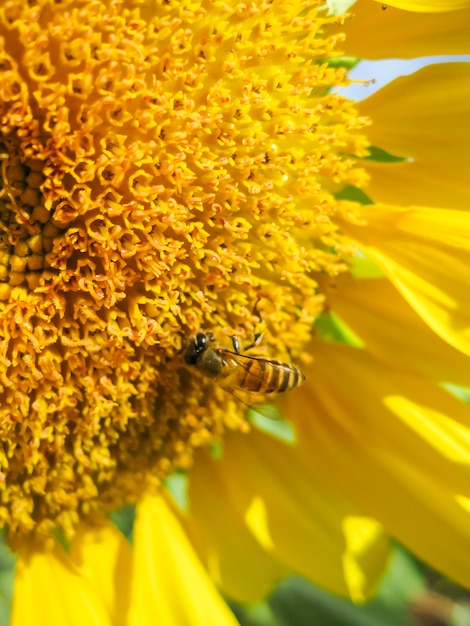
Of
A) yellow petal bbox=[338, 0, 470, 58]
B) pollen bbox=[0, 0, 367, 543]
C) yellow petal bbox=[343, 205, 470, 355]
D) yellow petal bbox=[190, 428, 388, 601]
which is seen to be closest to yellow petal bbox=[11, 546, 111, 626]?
pollen bbox=[0, 0, 367, 543]

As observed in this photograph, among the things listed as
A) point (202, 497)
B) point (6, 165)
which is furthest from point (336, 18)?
point (202, 497)

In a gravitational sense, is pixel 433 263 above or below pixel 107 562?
above

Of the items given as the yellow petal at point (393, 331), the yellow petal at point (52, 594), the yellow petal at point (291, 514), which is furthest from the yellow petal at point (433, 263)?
the yellow petal at point (52, 594)

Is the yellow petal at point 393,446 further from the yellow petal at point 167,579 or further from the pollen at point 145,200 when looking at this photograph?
the yellow petal at point 167,579

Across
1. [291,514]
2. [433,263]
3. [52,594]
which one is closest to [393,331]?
[433,263]

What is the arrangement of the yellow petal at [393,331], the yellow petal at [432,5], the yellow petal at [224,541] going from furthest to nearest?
the yellow petal at [224,541], the yellow petal at [393,331], the yellow petal at [432,5]

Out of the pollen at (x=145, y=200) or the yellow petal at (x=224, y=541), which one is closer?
the pollen at (x=145, y=200)

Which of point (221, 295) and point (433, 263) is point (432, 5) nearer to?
point (433, 263)
